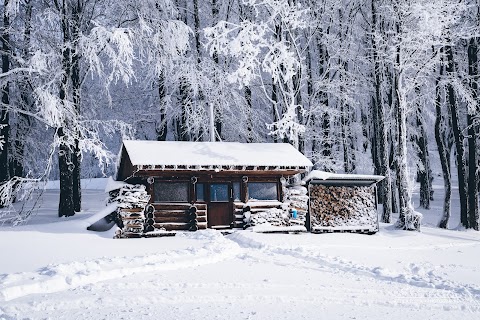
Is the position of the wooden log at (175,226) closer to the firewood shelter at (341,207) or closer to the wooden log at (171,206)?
the wooden log at (171,206)

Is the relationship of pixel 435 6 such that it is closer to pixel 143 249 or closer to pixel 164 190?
pixel 164 190

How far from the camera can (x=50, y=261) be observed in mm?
10930

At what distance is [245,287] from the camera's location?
8391 mm

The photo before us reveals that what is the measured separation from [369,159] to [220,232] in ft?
79.1

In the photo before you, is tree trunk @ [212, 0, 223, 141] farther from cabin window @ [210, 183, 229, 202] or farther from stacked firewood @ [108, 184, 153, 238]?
stacked firewood @ [108, 184, 153, 238]

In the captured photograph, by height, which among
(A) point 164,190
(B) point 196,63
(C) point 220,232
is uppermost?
(B) point 196,63

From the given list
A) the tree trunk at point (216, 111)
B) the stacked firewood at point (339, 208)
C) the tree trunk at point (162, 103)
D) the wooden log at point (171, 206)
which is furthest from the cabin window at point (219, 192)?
the tree trunk at point (162, 103)

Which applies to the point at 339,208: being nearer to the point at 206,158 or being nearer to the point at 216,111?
the point at 206,158

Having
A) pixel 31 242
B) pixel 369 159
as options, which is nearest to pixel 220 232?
pixel 31 242

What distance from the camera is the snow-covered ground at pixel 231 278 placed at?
22.5 ft

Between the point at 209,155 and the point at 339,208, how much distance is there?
5.98 meters

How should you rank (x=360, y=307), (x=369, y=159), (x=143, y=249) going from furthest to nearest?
(x=369, y=159), (x=143, y=249), (x=360, y=307)

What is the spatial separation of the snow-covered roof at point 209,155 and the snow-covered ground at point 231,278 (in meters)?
3.16

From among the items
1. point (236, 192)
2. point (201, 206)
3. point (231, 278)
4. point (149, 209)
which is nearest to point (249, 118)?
point (236, 192)
